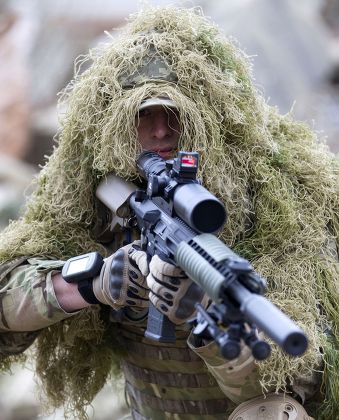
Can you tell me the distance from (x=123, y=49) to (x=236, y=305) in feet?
5.81

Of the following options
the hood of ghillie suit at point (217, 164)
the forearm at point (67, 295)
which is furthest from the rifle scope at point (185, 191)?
the forearm at point (67, 295)

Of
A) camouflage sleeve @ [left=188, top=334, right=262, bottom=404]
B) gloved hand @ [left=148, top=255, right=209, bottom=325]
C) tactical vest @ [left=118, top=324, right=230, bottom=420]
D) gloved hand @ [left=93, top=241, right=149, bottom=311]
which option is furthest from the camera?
tactical vest @ [left=118, top=324, right=230, bottom=420]

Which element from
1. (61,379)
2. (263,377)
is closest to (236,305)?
(263,377)

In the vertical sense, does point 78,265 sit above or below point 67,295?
above

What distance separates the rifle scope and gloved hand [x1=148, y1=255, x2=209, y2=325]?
21 centimetres

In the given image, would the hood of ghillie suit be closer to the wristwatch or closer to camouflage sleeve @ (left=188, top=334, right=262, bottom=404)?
camouflage sleeve @ (left=188, top=334, right=262, bottom=404)

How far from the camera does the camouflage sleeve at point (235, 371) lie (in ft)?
12.7

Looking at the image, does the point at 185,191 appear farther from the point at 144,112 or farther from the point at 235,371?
the point at 144,112

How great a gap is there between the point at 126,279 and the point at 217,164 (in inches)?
28.5

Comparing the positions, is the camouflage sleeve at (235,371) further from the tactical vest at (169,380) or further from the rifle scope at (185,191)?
the rifle scope at (185,191)

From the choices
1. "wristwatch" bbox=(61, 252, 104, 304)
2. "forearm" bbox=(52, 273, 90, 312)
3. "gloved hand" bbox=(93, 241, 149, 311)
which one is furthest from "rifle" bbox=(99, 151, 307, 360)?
"forearm" bbox=(52, 273, 90, 312)

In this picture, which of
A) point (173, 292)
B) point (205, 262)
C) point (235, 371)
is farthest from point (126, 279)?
point (205, 262)

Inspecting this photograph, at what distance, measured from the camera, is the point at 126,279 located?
4.00m

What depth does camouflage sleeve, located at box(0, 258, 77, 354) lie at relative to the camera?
449cm
